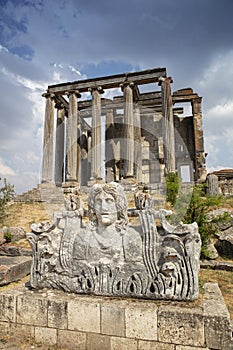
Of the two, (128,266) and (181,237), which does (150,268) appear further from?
(181,237)

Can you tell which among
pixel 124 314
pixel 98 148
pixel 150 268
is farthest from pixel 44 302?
pixel 98 148

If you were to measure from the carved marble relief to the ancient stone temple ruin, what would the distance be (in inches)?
599

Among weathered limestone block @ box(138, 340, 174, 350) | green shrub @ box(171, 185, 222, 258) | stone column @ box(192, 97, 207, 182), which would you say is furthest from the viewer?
stone column @ box(192, 97, 207, 182)

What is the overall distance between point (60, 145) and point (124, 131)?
6.32 m

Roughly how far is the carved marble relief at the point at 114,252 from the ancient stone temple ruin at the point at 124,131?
49.9ft

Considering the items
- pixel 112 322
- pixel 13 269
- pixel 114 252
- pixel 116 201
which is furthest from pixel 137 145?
pixel 112 322

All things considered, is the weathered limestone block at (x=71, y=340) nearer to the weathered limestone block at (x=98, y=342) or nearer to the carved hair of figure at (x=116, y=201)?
the weathered limestone block at (x=98, y=342)

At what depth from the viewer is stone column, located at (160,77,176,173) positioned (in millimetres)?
18812

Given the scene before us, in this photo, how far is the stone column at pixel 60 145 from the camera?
22.3m

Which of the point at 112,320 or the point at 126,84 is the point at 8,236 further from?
the point at 126,84

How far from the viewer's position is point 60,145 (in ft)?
74.9

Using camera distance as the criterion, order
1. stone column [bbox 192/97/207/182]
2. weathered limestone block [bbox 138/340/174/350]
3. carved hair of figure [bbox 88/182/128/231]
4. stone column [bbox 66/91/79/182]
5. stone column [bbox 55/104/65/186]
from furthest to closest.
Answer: stone column [bbox 192/97/207/182]
stone column [bbox 55/104/65/186]
stone column [bbox 66/91/79/182]
carved hair of figure [bbox 88/182/128/231]
weathered limestone block [bbox 138/340/174/350]

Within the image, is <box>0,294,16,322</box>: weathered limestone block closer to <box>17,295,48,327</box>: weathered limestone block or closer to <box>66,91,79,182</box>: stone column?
<box>17,295,48,327</box>: weathered limestone block

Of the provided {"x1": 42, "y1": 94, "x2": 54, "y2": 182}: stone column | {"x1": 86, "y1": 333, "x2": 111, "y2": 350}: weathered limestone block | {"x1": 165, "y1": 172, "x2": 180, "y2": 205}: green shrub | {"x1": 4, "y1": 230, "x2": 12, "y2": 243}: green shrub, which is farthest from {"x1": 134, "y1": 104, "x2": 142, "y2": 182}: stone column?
{"x1": 86, "y1": 333, "x2": 111, "y2": 350}: weathered limestone block
